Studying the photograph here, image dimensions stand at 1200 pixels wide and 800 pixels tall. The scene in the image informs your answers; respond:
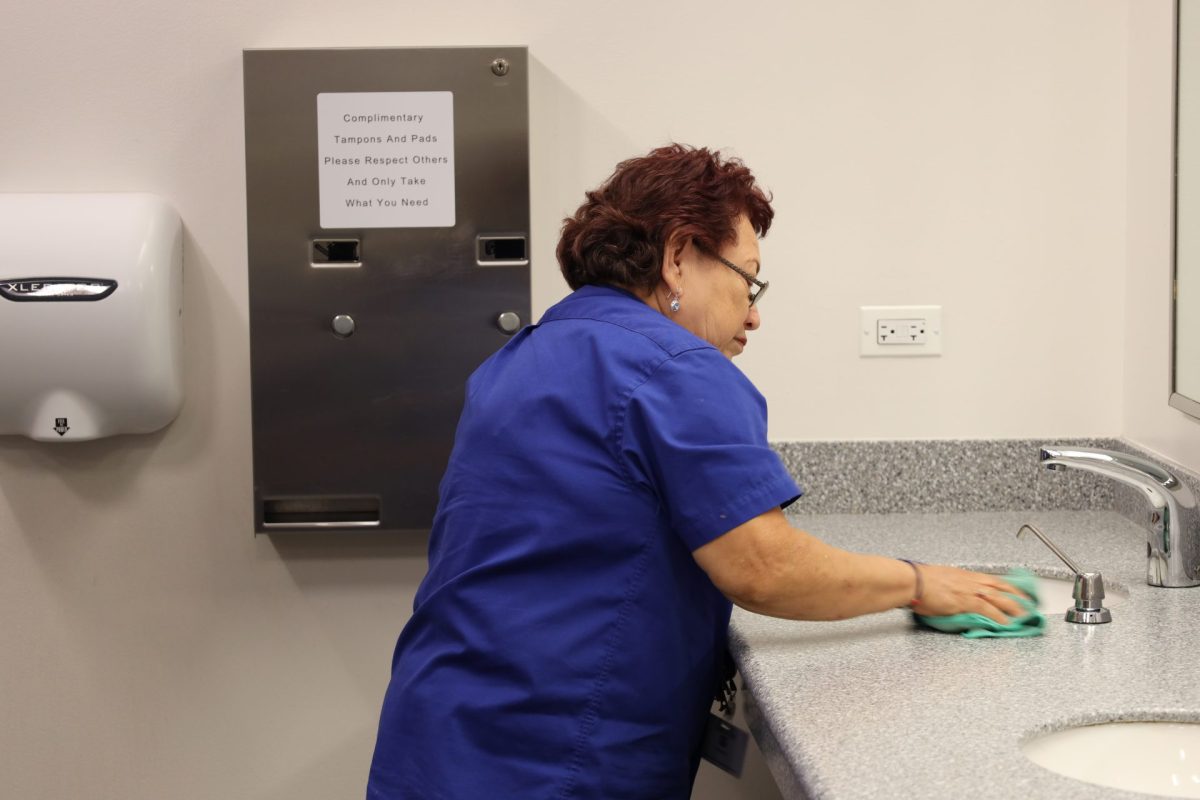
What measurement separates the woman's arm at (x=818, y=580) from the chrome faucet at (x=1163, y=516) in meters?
0.29

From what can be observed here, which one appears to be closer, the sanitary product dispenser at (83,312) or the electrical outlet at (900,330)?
the sanitary product dispenser at (83,312)

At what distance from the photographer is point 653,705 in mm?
1390

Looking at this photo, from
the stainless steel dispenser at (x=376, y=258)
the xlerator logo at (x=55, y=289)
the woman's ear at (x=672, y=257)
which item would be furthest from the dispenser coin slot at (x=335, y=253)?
the woman's ear at (x=672, y=257)

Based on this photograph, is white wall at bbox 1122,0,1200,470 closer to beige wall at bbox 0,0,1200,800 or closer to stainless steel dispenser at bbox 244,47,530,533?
beige wall at bbox 0,0,1200,800

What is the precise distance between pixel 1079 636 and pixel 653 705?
20.1 inches

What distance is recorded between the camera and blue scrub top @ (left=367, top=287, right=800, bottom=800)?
132 cm

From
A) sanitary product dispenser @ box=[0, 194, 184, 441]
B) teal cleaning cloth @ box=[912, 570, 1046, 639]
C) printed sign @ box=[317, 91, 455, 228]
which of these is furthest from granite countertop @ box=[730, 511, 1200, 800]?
sanitary product dispenser @ box=[0, 194, 184, 441]

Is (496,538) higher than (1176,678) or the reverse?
higher

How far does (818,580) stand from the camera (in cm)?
137

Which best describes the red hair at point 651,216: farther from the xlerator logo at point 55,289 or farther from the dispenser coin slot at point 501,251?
the xlerator logo at point 55,289

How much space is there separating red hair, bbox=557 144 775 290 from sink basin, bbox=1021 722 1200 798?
26.8 inches

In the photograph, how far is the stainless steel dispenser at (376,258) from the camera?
207 cm

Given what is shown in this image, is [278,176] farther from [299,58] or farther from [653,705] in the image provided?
[653,705]

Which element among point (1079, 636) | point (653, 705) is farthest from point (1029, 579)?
point (653, 705)
